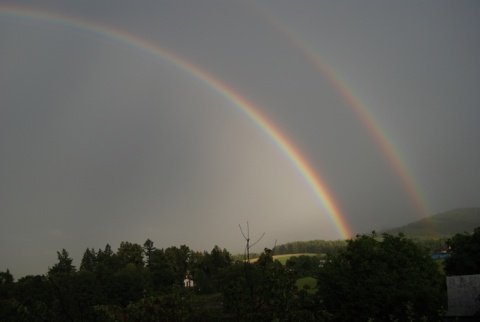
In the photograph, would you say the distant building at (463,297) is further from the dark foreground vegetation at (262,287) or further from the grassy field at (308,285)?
the grassy field at (308,285)

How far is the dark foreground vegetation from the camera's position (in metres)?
7.14

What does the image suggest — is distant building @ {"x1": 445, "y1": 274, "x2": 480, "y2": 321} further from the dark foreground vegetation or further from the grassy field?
the grassy field

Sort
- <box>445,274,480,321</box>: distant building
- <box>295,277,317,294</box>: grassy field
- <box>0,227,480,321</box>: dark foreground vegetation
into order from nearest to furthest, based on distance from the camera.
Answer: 1. <box>0,227,480,321</box>: dark foreground vegetation
2. <box>295,277,317,294</box>: grassy field
3. <box>445,274,480,321</box>: distant building

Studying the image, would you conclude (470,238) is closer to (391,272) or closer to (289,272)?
(391,272)

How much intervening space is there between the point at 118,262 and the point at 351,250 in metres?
68.1

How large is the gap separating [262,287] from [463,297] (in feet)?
99.4

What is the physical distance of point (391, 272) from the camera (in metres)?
39.2

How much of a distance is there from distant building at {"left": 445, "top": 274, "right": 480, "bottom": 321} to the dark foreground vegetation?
33.8 inches

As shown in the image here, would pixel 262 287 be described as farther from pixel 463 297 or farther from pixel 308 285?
pixel 463 297

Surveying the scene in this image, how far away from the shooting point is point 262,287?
263 inches

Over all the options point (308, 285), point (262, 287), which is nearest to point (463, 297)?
point (308, 285)

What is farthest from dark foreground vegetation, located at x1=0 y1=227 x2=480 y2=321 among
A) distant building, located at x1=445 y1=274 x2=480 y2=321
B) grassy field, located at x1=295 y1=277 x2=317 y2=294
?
distant building, located at x1=445 y1=274 x2=480 y2=321

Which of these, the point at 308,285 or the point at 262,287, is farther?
the point at 308,285

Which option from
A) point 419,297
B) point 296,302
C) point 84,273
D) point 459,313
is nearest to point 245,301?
point 296,302
